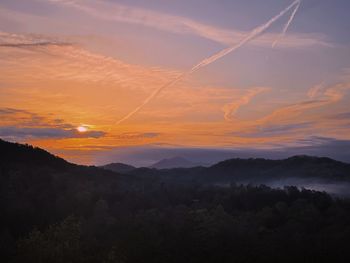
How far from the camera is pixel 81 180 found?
7416 inches

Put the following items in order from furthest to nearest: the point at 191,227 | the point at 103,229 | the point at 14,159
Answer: the point at 14,159, the point at 191,227, the point at 103,229

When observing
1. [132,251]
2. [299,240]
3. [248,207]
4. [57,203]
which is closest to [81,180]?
[57,203]

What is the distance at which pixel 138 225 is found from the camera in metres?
117

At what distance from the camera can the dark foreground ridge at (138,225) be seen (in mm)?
76775

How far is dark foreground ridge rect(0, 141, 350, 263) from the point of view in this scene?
76.8 metres

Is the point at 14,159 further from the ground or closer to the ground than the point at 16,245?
further from the ground

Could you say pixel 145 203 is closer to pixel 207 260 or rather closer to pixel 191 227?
pixel 191 227

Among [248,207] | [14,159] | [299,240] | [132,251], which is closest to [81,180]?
[14,159]

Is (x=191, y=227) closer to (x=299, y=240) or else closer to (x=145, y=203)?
(x=299, y=240)

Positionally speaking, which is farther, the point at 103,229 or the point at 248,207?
the point at 248,207

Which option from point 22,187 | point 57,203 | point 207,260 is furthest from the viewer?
point 22,187

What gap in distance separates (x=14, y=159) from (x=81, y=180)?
2721 cm

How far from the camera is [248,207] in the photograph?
187 m

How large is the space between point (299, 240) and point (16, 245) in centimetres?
7436
